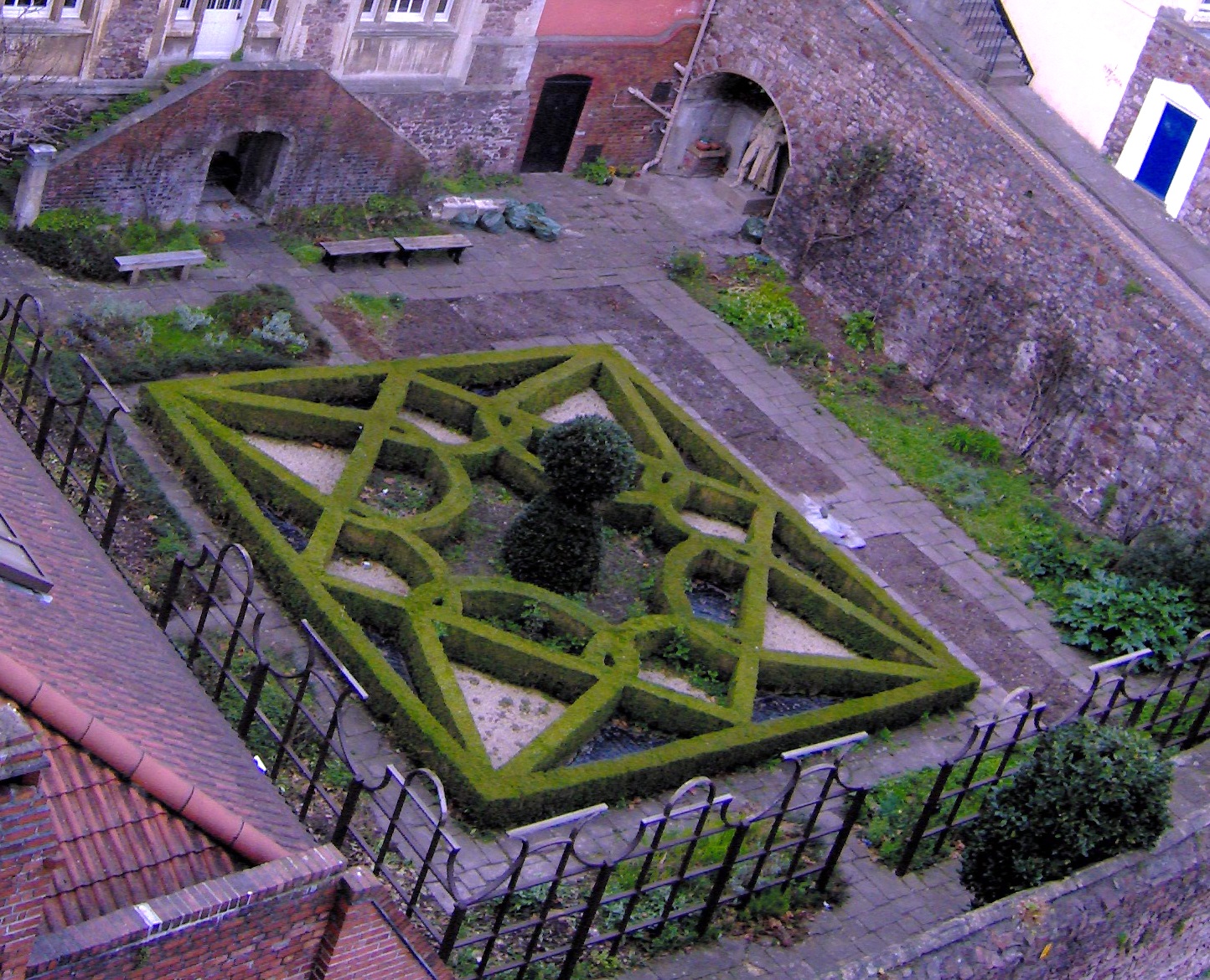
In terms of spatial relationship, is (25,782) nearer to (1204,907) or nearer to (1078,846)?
(1078,846)

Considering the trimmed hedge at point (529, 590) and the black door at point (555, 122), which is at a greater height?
the black door at point (555, 122)

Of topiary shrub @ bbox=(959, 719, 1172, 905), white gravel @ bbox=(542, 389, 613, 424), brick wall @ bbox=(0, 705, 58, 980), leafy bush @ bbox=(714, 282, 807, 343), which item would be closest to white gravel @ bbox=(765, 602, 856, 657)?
white gravel @ bbox=(542, 389, 613, 424)

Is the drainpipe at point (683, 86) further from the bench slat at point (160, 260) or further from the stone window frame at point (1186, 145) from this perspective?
the bench slat at point (160, 260)

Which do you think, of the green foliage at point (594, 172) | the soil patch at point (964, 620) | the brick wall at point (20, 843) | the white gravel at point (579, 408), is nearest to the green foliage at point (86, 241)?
the white gravel at point (579, 408)

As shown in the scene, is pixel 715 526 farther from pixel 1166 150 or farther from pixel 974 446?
pixel 1166 150

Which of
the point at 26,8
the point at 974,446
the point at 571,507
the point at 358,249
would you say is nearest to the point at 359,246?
the point at 358,249

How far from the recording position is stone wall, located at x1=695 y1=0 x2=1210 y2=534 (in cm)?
1998

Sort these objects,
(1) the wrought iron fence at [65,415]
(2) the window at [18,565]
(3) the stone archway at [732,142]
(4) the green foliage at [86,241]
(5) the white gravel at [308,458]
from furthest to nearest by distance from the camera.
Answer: (3) the stone archway at [732,142]
(4) the green foliage at [86,241]
(5) the white gravel at [308,458]
(1) the wrought iron fence at [65,415]
(2) the window at [18,565]

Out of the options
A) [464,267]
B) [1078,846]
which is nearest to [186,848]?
[1078,846]

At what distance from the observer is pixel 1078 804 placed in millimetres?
12195

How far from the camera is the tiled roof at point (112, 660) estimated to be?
8.47 metres

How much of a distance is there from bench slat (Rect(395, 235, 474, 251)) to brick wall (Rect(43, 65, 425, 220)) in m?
1.40

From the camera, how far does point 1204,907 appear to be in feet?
43.8

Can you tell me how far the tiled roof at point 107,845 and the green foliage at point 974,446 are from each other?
14638 mm
